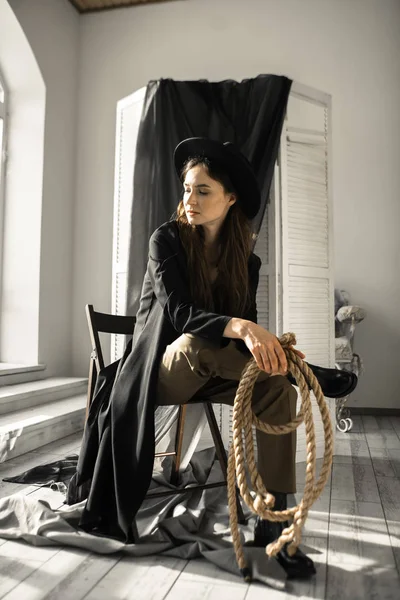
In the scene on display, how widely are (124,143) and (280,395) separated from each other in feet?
8.27

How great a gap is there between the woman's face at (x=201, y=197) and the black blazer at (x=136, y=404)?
0.10 m

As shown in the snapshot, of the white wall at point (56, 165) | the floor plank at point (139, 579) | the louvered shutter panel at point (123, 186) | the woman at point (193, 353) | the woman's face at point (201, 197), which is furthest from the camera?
the white wall at point (56, 165)

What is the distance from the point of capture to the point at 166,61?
502 centimetres

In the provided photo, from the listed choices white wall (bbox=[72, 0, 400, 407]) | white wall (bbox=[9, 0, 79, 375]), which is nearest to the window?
white wall (bbox=[9, 0, 79, 375])

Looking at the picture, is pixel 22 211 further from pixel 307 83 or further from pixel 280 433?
pixel 280 433

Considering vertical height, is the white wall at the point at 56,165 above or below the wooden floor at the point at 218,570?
above

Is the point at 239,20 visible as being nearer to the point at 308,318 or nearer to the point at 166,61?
the point at 166,61

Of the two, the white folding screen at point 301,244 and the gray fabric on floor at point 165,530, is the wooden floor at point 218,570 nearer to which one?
the gray fabric on floor at point 165,530

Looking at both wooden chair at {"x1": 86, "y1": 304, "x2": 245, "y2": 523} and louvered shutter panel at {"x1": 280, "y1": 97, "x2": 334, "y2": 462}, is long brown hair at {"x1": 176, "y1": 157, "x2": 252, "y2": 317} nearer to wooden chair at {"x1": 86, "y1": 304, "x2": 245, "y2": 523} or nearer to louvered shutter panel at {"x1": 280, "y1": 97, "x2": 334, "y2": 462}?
wooden chair at {"x1": 86, "y1": 304, "x2": 245, "y2": 523}

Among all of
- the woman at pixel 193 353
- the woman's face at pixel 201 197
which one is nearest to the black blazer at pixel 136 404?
the woman at pixel 193 353

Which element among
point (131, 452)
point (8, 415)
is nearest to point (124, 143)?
point (8, 415)

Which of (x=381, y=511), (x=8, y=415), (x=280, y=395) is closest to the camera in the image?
(x=280, y=395)

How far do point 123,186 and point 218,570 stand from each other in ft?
8.66

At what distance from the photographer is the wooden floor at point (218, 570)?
137 cm
